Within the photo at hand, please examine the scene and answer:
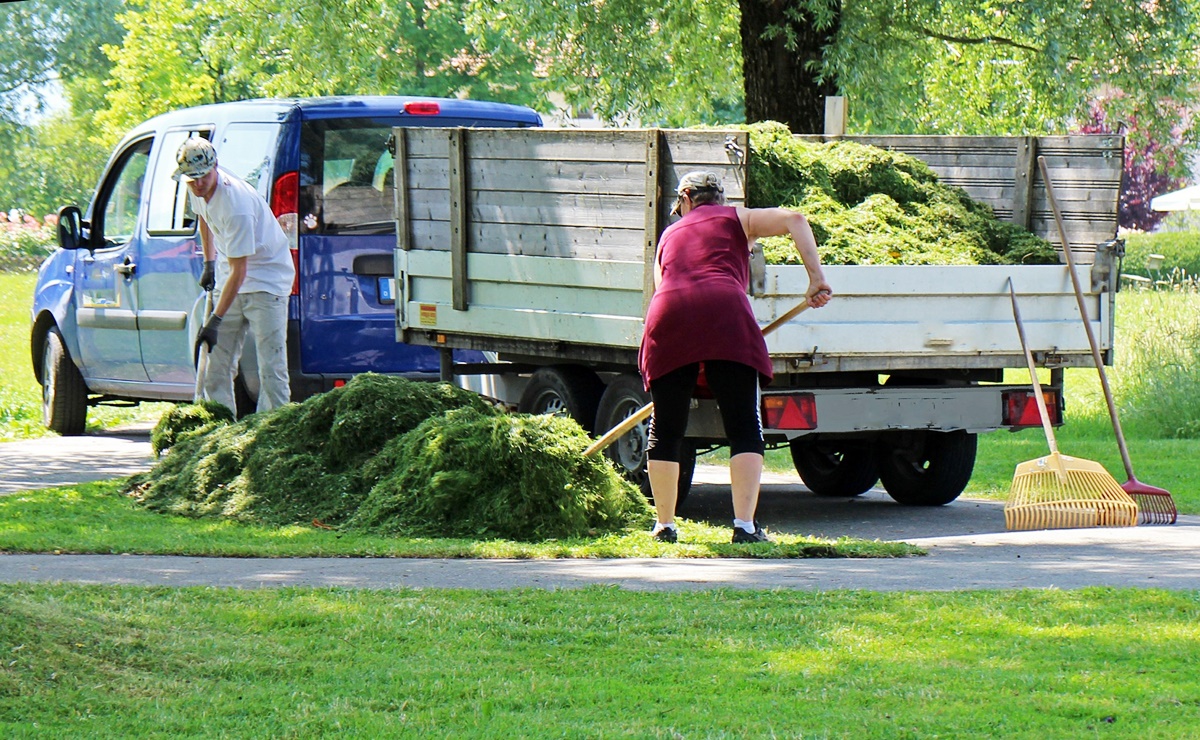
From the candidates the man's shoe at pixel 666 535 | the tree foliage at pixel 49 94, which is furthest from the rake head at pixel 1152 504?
the tree foliage at pixel 49 94

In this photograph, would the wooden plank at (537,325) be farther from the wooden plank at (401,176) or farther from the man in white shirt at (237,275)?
the man in white shirt at (237,275)

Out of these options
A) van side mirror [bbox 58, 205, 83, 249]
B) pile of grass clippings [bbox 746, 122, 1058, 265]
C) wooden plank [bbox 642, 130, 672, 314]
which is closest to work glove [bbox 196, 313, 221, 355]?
van side mirror [bbox 58, 205, 83, 249]

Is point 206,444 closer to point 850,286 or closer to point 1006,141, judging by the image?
point 850,286

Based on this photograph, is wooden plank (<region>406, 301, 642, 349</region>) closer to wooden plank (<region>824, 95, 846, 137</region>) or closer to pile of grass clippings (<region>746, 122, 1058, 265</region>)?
pile of grass clippings (<region>746, 122, 1058, 265</region>)

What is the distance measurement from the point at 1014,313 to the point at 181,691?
5.58m

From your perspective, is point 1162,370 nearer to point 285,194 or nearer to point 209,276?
point 285,194

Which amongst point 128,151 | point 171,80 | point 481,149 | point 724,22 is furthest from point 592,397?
point 171,80

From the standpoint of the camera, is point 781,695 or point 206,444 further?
point 206,444

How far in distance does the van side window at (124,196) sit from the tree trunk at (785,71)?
482 centimetres

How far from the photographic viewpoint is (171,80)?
30.6 m

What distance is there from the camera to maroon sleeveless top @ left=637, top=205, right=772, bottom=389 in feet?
26.3

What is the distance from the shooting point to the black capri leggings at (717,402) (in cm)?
812

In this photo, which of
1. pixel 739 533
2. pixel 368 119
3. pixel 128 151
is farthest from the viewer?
pixel 128 151

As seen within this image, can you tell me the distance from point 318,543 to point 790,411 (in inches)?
93.9
